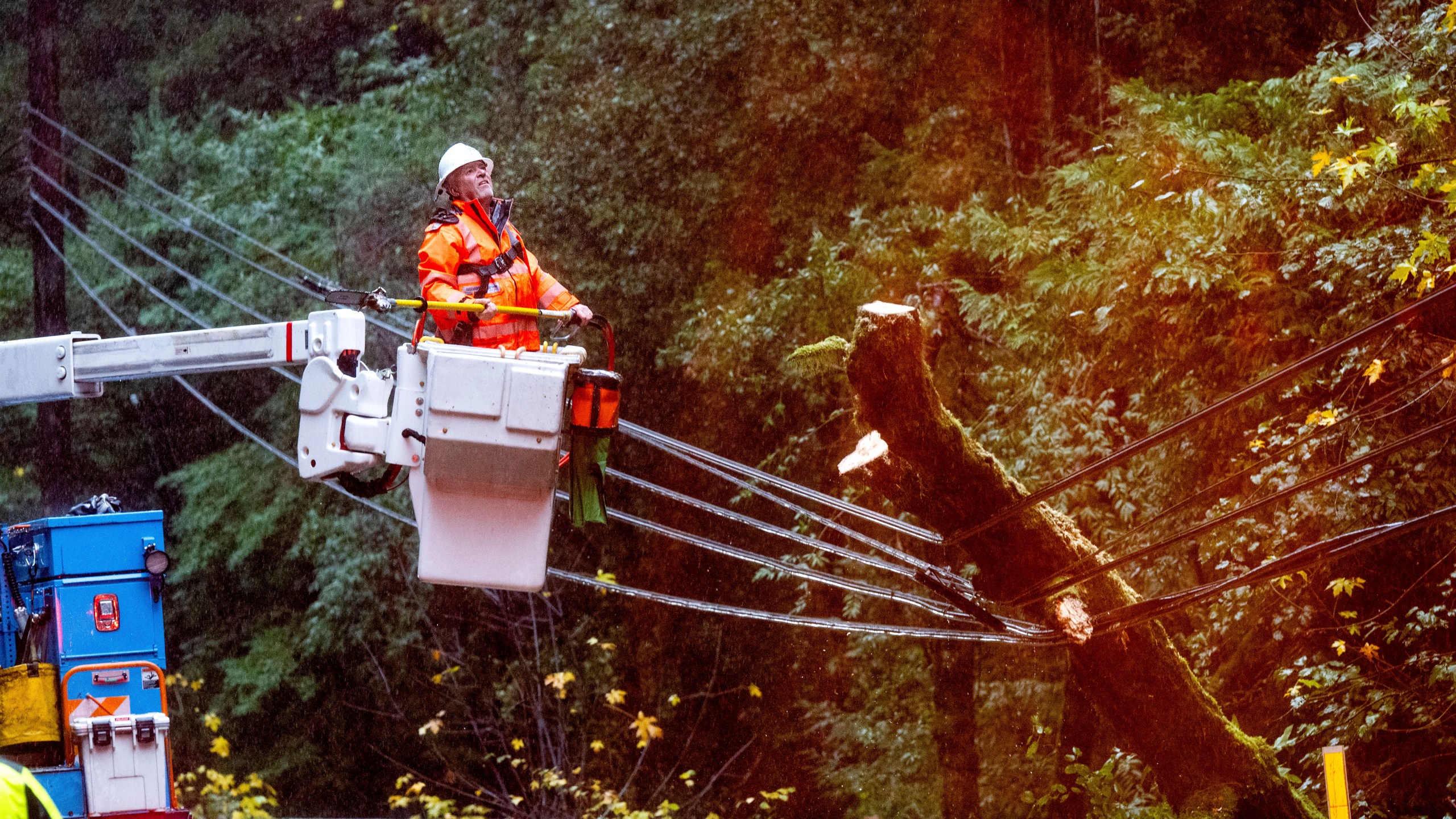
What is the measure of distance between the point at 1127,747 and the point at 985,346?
321 cm

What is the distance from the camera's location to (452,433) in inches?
175

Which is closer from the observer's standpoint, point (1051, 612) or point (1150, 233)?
point (1051, 612)

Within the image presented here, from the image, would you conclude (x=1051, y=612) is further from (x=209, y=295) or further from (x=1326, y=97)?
(x=209, y=295)

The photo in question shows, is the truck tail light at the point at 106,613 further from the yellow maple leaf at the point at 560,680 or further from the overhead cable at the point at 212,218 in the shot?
the yellow maple leaf at the point at 560,680

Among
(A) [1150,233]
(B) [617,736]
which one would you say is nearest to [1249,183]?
(A) [1150,233]

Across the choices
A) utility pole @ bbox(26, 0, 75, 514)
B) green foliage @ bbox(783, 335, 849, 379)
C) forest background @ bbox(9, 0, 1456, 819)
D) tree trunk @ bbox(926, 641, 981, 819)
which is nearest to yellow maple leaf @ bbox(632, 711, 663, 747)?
forest background @ bbox(9, 0, 1456, 819)

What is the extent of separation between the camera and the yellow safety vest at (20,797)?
7.11 ft

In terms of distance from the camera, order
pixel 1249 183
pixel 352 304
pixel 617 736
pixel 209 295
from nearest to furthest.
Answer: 1. pixel 352 304
2. pixel 1249 183
3. pixel 617 736
4. pixel 209 295

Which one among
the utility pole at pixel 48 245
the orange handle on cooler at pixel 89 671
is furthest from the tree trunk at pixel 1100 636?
the utility pole at pixel 48 245

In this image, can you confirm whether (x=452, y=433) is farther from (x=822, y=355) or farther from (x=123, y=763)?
(x=822, y=355)

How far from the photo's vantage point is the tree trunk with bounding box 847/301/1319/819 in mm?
5535

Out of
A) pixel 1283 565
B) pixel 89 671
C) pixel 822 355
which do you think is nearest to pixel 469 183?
pixel 89 671

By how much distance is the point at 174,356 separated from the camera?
5441 mm

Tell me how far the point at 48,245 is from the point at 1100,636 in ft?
29.8
